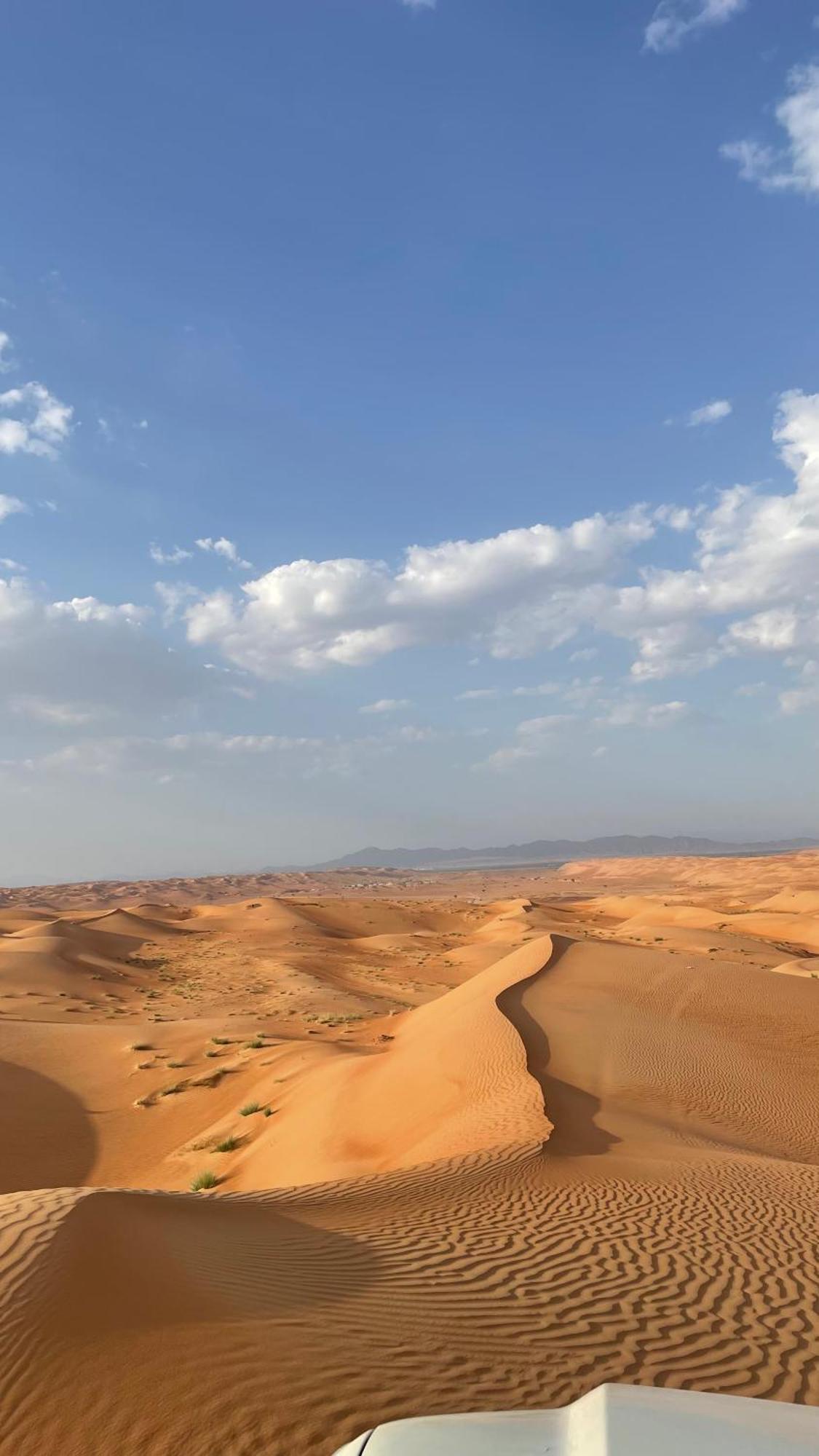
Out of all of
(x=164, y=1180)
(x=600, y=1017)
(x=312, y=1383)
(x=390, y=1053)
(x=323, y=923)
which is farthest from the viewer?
(x=323, y=923)

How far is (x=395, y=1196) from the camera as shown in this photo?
25.4 feet

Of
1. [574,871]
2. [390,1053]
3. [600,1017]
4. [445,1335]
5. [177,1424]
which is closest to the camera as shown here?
[177,1424]

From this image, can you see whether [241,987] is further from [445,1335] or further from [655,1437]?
[655,1437]

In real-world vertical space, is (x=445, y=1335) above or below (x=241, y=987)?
above

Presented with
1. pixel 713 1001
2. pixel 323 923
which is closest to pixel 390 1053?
pixel 713 1001

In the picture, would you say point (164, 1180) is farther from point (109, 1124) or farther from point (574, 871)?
point (574, 871)

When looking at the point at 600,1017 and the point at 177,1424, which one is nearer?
the point at 177,1424

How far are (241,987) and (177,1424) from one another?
2964 centimetres

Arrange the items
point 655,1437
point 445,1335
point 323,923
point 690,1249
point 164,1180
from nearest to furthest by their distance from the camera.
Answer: point 655,1437, point 445,1335, point 690,1249, point 164,1180, point 323,923

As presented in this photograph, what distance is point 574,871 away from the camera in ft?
512

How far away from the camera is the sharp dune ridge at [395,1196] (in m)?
3.84

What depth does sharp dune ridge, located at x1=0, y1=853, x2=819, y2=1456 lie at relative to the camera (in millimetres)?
3838

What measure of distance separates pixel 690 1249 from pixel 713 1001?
16.1 metres

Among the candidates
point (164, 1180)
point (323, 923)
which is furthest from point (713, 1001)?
point (323, 923)
